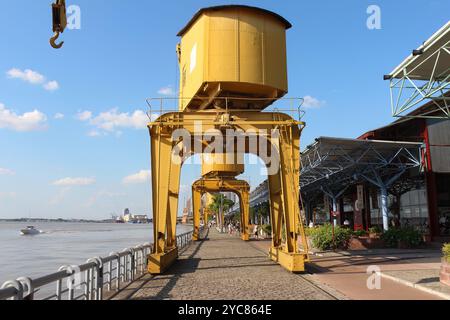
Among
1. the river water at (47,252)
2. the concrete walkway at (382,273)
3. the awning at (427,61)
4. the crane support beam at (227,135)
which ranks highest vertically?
the awning at (427,61)

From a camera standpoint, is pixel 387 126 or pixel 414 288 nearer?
pixel 414 288

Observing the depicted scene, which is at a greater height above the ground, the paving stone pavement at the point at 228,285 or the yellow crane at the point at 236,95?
the yellow crane at the point at 236,95

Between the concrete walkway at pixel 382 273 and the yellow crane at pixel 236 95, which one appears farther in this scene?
the yellow crane at pixel 236 95

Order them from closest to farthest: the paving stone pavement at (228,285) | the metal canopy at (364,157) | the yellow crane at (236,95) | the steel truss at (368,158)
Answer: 1. the paving stone pavement at (228,285)
2. the yellow crane at (236,95)
3. the metal canopy at (364,157)
4. the steel truss at (368,158)

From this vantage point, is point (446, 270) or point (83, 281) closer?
point (83, 281)

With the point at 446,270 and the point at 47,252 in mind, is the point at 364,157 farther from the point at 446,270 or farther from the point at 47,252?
the point at 47,252

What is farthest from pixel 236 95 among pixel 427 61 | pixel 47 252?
pixel 47 252

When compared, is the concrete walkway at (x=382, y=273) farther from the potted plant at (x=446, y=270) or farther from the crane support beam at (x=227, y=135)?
the crane support beam at (x=227, y=135)

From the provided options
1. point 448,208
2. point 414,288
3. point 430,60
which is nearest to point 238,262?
point 414,288

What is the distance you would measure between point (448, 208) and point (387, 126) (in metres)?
7.65

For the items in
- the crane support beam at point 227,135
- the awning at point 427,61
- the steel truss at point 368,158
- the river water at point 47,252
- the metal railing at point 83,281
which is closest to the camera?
the metal railing at point 83,281

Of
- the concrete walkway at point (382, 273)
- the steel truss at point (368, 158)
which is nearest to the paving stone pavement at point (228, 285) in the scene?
the concrete walkway at point (382, 273)
